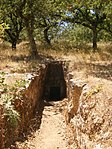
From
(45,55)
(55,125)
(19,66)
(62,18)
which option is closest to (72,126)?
(55,125)

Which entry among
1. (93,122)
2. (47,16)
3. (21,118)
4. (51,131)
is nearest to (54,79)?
(51,131)

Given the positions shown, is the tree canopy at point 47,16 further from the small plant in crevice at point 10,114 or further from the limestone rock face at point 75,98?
the small plant in crevice at point 10,114

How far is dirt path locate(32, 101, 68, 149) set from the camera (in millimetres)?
11039

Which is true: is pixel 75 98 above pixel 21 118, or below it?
above

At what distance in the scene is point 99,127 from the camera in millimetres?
8469

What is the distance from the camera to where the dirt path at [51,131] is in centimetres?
1104

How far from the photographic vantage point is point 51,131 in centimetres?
1247

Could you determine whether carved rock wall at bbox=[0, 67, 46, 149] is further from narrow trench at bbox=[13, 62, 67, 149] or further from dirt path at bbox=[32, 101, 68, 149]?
dirt path at bbox=[32, 101, 68, 149]

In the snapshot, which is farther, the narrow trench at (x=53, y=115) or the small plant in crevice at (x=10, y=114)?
the narrow trench at (x=53, y=115)

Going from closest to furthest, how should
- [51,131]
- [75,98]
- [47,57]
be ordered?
1. [75,98]
2. [51,131]
3. [47,57]

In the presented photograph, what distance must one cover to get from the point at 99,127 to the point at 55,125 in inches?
191

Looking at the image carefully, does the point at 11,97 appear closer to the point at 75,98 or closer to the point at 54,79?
the point at 75,98

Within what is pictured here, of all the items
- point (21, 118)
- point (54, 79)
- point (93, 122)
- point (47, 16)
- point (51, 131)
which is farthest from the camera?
point (47, 16)

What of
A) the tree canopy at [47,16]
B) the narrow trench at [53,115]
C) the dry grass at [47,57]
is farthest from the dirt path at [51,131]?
the tree canopy at [47,16]
